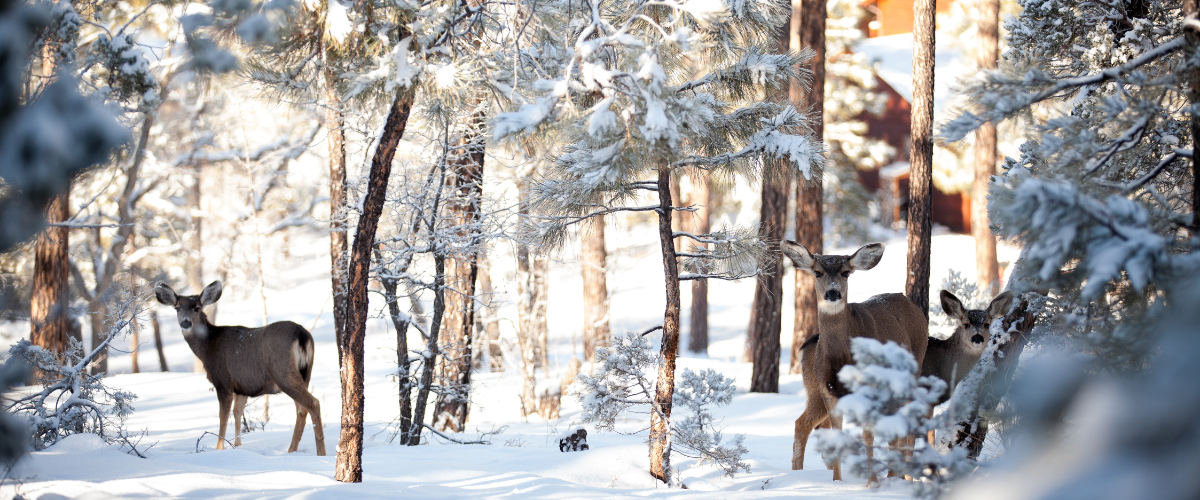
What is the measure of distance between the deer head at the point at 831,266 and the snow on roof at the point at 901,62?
22.1 m

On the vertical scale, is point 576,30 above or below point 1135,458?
above

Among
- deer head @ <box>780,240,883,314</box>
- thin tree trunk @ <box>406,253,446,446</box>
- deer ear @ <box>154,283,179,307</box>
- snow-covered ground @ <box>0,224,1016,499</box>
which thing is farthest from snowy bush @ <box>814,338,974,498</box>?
deer ear @ <box>154,283,179,307</box>

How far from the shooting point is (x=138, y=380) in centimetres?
1777

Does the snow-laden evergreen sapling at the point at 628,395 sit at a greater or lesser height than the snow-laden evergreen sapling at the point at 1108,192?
lesser

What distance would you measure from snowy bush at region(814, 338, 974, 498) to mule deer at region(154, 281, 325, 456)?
249 inches

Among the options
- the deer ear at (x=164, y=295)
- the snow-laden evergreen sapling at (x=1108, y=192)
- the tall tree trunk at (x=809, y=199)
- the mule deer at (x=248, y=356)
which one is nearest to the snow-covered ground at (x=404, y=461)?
the mule deer at (x=248, y=356)

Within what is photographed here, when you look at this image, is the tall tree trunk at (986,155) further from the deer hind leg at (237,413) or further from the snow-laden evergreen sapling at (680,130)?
the deer hind leg at (237,413)

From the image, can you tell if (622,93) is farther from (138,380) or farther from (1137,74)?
(138,380)

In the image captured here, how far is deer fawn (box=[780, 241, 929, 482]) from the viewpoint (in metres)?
5.96

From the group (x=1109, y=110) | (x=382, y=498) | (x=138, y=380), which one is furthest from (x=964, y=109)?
(x=138, y=380)

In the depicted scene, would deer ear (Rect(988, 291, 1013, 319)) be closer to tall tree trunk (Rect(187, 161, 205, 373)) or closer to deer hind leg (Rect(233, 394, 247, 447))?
deer hind leg (Rect(233, 394, 247, 447))

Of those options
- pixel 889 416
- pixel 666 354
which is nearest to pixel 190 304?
pixel 666 354

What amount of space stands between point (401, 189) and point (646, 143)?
521 cm

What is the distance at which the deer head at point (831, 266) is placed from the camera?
5926 millimetres
